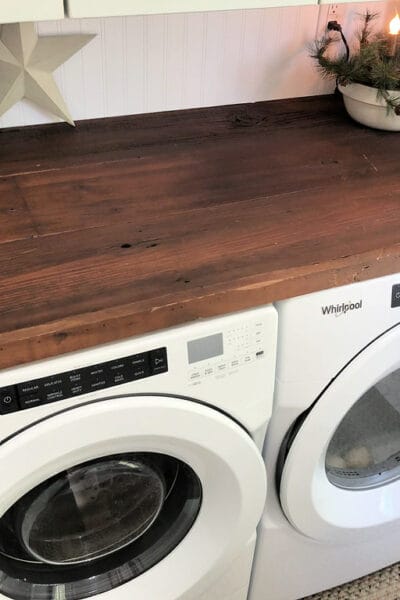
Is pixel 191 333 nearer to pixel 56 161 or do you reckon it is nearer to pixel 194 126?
pixel 56 161

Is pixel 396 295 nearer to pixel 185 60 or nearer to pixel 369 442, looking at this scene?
pixel 369 442

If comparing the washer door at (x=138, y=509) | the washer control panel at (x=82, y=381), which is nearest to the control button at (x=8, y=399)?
the washer control panel at (x=82, y=381)

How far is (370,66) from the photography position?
1282 mm

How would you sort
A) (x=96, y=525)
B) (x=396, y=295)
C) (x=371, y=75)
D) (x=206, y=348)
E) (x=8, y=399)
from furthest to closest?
(x=371, y=75)
(x=96, y=525)
(x=396, y=295)
(x=206, y=348)
(x=8, y=399)

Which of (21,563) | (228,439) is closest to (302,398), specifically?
(228,439)

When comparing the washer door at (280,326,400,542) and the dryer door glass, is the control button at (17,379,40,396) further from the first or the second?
the dryer door glass

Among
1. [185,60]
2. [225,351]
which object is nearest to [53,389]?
[225,351]

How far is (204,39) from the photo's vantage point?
132 cm

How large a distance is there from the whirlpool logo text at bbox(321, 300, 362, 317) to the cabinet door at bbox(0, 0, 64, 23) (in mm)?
548

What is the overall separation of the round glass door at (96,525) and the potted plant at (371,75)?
0.78 meters

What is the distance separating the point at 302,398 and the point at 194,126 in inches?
23.6

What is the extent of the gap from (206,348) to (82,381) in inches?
7.0

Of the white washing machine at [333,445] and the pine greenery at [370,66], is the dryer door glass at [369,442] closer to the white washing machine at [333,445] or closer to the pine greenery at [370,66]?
the white washing machine at [333,445]

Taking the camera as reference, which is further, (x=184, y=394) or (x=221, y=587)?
A: (x=221, y=587)
